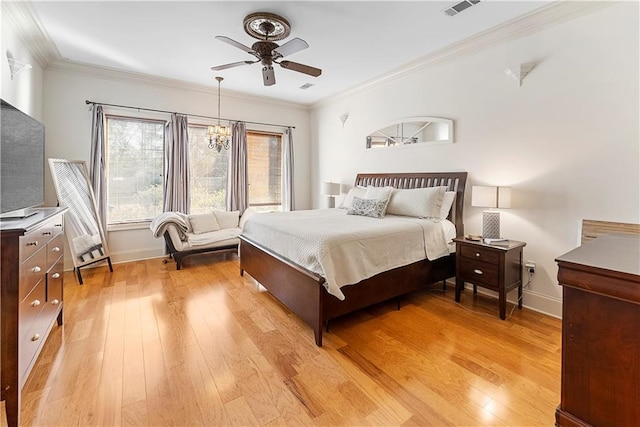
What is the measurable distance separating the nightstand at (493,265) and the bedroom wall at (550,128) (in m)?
0.29

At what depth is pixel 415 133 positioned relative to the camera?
4090 millimetres

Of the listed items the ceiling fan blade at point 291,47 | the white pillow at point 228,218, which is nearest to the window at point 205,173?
the white pillow at point 228,218

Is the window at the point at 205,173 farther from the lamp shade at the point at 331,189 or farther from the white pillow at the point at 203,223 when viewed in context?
the lamp shade at the point at 331,189

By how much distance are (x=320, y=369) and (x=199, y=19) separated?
3332 millimetres

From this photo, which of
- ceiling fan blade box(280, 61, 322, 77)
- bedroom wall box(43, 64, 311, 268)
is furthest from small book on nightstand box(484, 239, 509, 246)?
bedroom wall box(43, 64, 311, 268)

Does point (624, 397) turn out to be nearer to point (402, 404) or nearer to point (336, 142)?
point (402, 404)

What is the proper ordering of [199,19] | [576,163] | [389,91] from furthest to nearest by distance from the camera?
[389,91]
[199,19]
[576,163]

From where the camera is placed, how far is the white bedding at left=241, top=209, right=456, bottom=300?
2.38 metres

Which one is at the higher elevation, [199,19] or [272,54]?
[199,19]

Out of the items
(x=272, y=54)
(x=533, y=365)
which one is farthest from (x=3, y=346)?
(x=533, y=365)

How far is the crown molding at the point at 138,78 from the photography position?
4057 mm

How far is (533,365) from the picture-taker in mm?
2072

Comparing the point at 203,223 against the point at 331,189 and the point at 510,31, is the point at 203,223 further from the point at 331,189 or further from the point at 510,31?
the point at 510,31

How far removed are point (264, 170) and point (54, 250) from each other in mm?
3965
